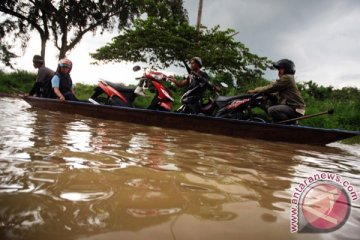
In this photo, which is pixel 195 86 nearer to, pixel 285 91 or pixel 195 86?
pixel 195 86

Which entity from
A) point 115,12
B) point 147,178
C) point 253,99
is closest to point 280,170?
point 147,178

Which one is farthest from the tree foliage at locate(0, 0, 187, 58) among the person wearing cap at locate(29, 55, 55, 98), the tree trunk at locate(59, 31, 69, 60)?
the person wearing cap at locate(29, 55, 55, 98)

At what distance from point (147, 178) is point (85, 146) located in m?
1.28

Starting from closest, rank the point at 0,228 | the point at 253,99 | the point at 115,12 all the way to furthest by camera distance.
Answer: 1. the point at 0,228
2. the point at 253,99
3. the point at 115,12

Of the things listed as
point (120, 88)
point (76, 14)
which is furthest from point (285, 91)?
point (76, 14)

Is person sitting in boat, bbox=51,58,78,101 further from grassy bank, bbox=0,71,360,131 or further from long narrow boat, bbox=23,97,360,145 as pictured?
grassy bank, bbox=0,71,360,131

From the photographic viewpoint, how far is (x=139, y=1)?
1898 centimetres

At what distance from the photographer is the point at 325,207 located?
1821mm

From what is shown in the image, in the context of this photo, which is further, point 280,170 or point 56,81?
point 56,81

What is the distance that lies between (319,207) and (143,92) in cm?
575

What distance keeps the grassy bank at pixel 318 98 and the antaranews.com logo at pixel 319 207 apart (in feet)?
25.9

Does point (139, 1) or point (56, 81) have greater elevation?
point (139, 1)

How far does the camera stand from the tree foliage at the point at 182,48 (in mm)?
15273

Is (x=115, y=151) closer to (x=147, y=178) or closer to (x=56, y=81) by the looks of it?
(x=147, y=178)
